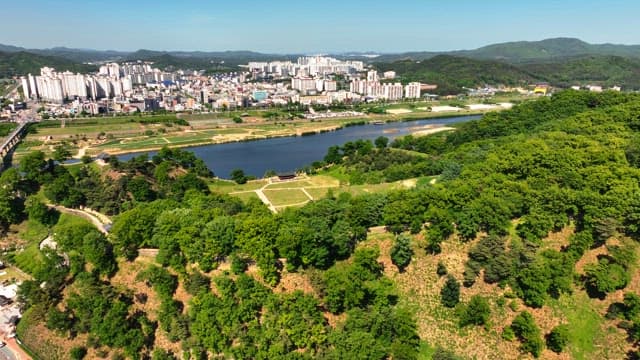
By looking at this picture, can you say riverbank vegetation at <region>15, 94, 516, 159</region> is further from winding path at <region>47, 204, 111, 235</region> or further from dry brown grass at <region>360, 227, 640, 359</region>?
dry brown grass at <region>360, 227, 640, 359</region>

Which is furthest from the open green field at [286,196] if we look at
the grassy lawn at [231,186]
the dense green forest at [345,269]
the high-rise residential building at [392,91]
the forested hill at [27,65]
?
the forested hill at [27,65]

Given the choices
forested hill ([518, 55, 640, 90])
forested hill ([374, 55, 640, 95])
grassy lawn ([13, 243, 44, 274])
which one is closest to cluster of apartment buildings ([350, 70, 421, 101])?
forested hill ([374, 55, 640, 95])

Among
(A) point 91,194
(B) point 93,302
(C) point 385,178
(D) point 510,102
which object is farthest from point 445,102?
(B) point 93,302

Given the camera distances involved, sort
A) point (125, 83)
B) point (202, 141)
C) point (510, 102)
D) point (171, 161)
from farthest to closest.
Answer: point (125, 83) < point (510, 102) < point (202, 141) < point (171, 161)

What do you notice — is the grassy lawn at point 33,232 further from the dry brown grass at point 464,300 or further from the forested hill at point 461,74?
the forested hill at point 461,74

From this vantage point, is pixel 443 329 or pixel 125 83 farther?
pixel 125 83

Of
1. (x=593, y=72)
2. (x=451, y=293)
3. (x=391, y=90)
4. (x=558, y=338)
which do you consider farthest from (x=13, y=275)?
(x=593, y=72)

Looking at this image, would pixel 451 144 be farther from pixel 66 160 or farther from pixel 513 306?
pixel 66 160
